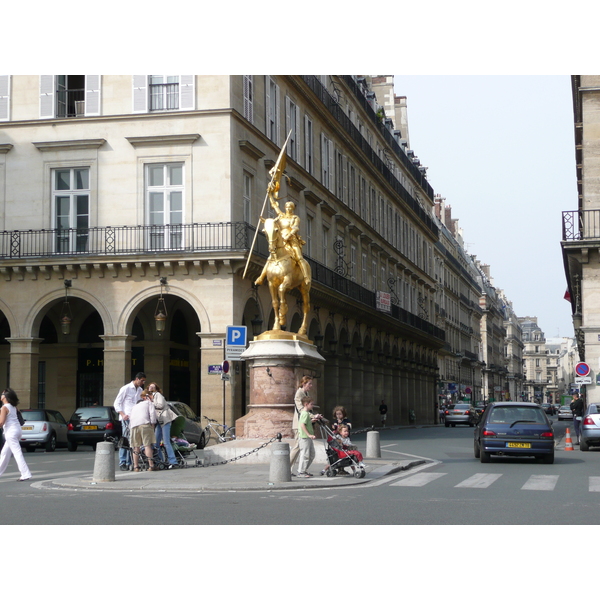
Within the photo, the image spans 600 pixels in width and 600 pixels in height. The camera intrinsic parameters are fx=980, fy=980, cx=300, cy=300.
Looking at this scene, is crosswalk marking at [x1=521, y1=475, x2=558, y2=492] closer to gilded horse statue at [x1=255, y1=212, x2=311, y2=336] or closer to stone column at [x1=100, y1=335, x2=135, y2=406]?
gilded horse statue at [x1=255, y1=212, x2=311, y2=336]

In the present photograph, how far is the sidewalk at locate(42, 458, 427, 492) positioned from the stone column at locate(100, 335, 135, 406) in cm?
1378

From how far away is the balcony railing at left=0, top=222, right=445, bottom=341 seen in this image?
109ft

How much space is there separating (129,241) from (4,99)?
7.17 metres

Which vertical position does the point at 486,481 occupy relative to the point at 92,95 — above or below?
below

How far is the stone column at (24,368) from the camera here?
34.2m

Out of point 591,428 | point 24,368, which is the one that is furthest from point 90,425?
point 591,428

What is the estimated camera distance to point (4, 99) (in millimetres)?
35250

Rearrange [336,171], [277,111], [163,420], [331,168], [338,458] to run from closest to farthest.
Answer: [338,458]
[163,420]
[277,111]
[331,168]
[336,171]

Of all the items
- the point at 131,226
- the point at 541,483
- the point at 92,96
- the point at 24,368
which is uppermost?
the point at 92,96

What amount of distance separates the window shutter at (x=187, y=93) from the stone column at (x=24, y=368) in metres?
9.68

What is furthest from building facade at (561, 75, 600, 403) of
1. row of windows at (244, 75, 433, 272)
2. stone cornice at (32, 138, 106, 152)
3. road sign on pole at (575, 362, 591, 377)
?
stone cornice at (32, 138, 106, 152)

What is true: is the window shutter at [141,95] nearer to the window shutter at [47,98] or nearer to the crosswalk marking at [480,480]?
the window shutter at [47,98]

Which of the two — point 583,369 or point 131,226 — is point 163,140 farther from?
point 583,369

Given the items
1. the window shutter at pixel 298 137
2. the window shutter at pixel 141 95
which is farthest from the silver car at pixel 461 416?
the window shutter at pixel 141 95
